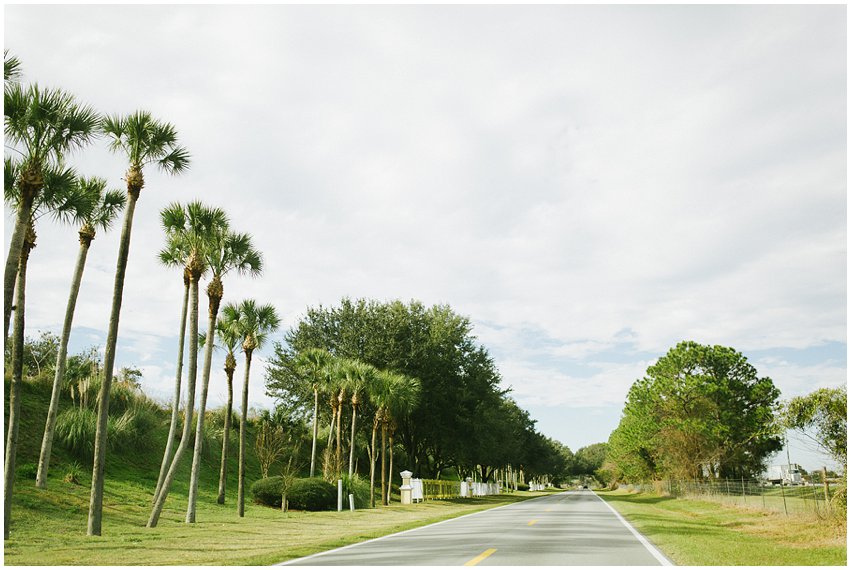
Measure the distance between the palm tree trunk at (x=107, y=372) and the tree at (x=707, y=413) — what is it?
4262 centimetres

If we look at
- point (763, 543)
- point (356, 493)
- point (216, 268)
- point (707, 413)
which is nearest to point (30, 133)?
point (216, 268)

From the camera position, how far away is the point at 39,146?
16.1 m

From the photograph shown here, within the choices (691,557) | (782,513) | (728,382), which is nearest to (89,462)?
(691,557)

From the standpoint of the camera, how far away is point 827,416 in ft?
63.4

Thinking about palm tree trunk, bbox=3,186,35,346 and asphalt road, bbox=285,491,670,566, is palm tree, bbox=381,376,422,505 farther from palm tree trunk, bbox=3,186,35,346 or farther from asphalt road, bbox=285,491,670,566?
palm tree trunk, bbox=3,186,35,346

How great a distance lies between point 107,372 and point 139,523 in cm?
611

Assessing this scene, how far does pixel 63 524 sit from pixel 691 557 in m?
16.9

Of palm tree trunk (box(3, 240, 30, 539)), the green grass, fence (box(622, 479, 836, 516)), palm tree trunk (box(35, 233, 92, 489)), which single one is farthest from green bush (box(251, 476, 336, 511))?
fence (box(622, 479, 836, 516))

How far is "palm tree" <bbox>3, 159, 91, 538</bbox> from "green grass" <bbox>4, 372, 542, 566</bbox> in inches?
68.6

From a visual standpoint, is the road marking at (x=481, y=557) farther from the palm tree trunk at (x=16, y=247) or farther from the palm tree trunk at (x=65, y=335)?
the palm tree trunk at (x=65, y=335)

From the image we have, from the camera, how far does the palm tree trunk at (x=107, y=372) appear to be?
1744 cm

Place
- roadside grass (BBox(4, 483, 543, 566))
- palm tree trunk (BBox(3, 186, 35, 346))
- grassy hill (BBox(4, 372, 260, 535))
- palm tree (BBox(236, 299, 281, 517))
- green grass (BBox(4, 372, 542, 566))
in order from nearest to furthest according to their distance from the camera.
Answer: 1. roadside grass (BBox(4, 483, 543, 566))
2. green grass (BBox(4, 372, 542, 566))
3. palm tree trunk (BBox(3, 186, 35, 346))
4. grassy hill (BBox(4, 372, 260, 535))
5. palm tree (BBox(236, 299, 281, 517))

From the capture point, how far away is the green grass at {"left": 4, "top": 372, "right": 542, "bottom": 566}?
43.8 feet

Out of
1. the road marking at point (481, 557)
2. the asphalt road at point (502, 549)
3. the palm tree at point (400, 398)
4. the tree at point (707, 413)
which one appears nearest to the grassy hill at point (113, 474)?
the palm tree at point (400, 398)
